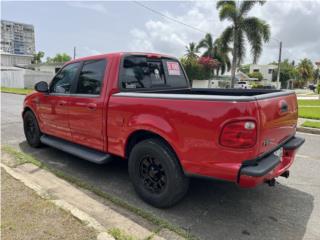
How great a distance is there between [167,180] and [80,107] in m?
1.87

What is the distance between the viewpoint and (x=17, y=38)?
81.9m

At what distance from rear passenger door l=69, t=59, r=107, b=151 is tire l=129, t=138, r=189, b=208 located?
2.43ft

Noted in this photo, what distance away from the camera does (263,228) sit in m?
3.00

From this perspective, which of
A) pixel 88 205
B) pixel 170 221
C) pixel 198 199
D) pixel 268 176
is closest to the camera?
pixel 268 176

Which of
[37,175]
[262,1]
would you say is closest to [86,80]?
[37,175]

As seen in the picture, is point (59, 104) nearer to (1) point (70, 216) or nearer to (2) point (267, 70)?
(1) point (70, 216)

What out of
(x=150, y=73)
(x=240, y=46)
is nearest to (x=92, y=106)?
(x=150, y=73)

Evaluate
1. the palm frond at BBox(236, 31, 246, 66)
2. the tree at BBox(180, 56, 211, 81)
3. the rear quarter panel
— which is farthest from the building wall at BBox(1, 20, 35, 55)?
the rear quarter panel

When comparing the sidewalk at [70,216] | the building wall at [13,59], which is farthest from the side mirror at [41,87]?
the building wall at [13,59]

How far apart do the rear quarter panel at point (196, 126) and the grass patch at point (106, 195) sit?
594 millimetres

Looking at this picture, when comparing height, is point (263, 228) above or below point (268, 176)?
below

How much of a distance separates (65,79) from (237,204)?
3369 millimetres

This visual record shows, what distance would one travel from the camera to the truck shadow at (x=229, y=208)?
2.95 m

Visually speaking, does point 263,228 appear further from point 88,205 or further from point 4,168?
point 4,168
